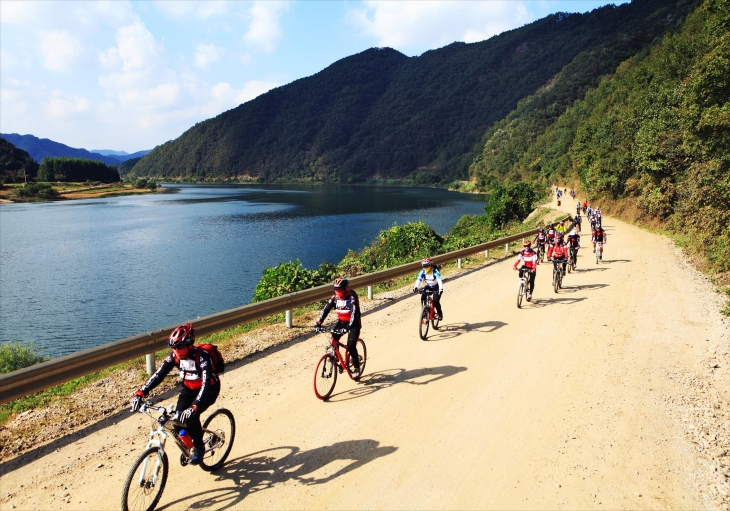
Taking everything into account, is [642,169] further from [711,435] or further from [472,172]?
[472,172]

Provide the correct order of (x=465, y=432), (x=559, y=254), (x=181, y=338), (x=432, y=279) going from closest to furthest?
(x=181, y=338)
(x=465, y=432)
(x=432, y=279)
(x=559, y=254)

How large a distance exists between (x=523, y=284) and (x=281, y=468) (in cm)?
909

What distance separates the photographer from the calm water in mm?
23562

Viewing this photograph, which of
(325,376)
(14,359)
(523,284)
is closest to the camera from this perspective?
(325,376)

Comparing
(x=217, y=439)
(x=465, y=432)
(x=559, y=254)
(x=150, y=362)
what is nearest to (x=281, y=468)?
(x=217, y=439)

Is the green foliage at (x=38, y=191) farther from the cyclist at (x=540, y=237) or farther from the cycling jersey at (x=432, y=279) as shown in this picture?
the cycling jersey at (x=432, y=279)

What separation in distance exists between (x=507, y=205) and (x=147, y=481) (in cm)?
4171

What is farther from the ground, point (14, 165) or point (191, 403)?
point (14, 165)

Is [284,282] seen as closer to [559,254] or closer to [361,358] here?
[361,358]

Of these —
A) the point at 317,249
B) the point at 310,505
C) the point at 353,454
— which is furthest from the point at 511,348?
the point at 317,249

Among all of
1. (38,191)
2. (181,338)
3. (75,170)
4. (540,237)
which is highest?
(75,170)

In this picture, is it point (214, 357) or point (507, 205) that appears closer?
point (214, 357)

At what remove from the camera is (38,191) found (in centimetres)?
11688

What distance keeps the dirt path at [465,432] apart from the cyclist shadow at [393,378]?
38 mm
